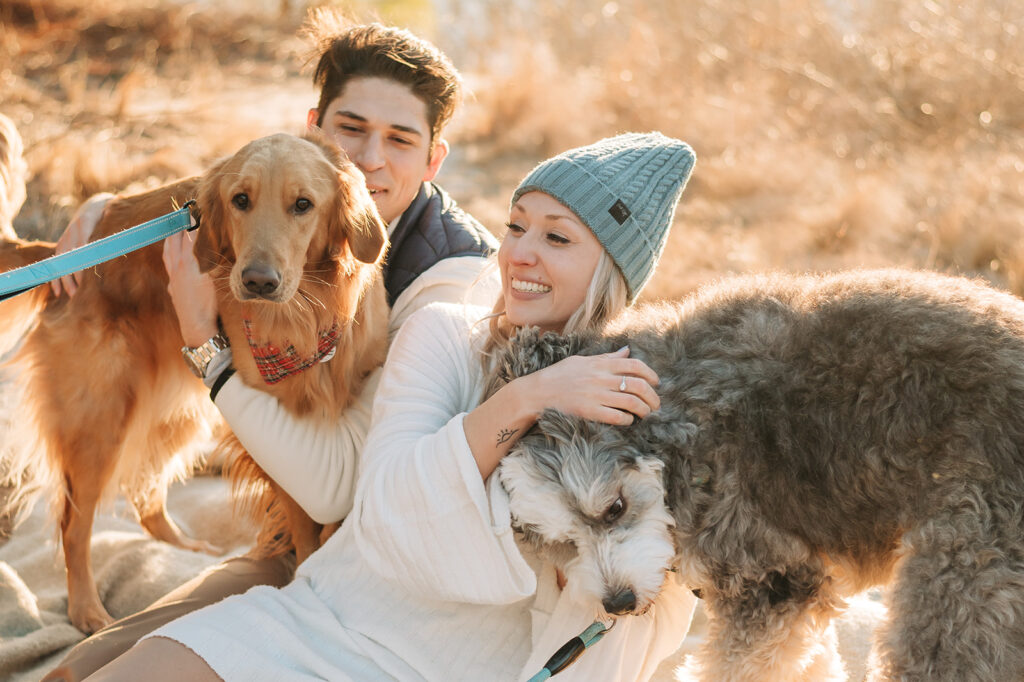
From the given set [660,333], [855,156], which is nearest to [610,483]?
[660,333]

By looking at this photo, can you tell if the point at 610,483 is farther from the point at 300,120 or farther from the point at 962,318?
the point at 300,120

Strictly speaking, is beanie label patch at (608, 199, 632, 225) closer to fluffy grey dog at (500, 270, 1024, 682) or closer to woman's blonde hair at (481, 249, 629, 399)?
woman's blonde hair at (481, 249, 629, 399)

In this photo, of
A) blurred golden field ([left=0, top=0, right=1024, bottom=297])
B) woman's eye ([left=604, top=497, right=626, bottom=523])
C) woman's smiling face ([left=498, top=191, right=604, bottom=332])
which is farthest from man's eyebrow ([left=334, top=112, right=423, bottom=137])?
blurred golden field ([left=0, top=0, right=1024, bottom=297])

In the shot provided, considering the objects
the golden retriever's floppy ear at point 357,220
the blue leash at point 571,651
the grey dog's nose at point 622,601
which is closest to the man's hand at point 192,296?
the golden retriever's floppy ear at point 357,220

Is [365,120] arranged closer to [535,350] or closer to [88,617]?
[535,350]

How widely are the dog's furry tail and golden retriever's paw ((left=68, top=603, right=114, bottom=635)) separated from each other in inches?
42.7

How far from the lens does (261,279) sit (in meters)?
2.71

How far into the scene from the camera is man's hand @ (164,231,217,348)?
3.00m

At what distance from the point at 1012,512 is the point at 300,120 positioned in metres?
9.07

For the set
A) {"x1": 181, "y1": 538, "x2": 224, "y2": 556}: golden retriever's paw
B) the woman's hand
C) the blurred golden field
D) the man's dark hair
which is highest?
the man's dark hair

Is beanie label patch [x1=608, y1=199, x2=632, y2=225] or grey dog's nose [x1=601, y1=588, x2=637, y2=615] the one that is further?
beanie label patch [x1=608, y1=199, x2=632, y2=225]

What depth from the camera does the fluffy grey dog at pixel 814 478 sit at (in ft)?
4.96

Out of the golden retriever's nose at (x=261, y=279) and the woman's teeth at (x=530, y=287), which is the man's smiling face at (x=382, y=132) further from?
the woman's teeth at (x=530, y=287)

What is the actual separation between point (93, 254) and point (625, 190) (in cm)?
155
